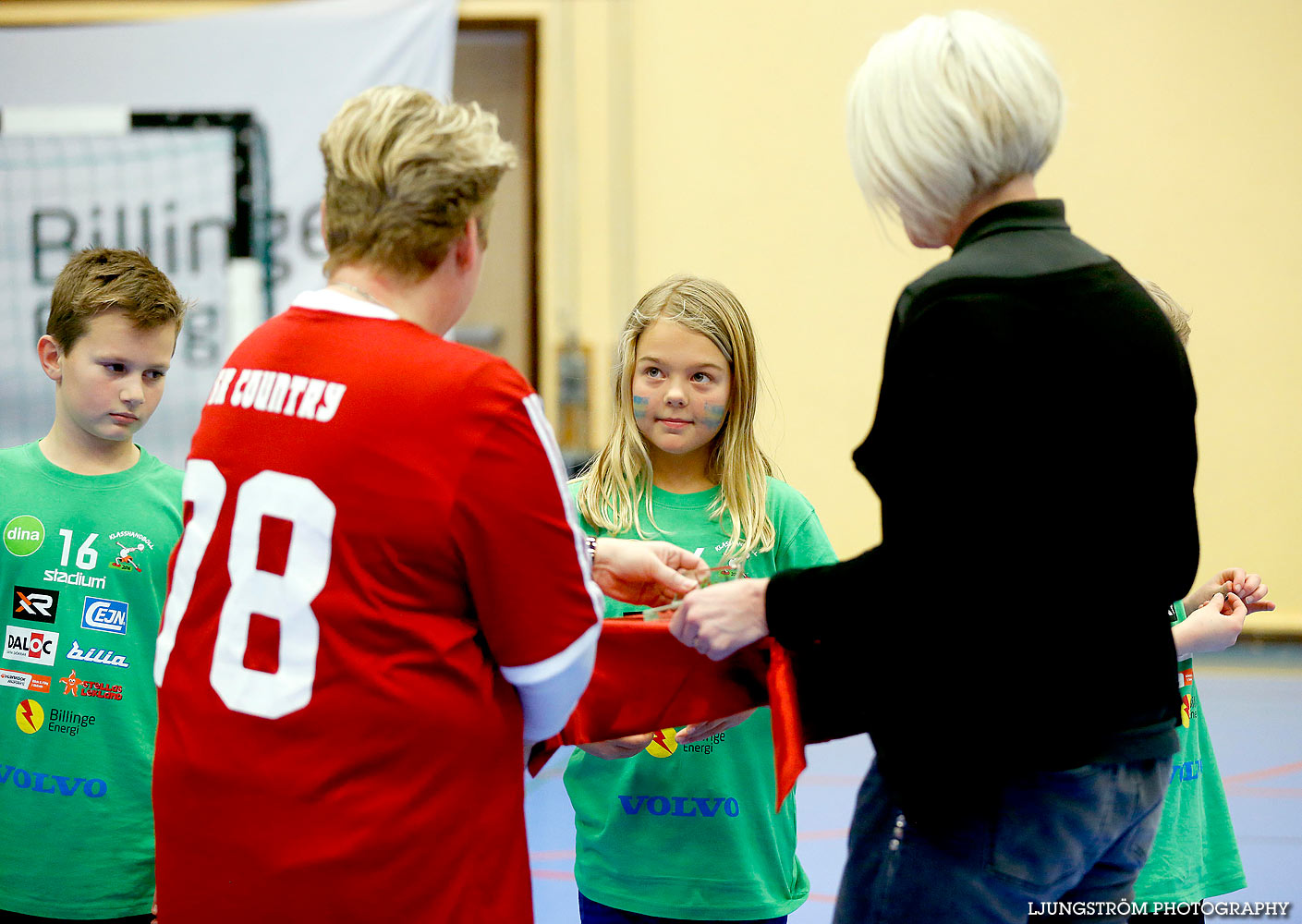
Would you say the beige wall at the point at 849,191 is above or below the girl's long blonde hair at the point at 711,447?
above

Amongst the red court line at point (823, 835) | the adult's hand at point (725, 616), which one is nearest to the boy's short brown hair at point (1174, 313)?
the adult's hand at point (725, 616)

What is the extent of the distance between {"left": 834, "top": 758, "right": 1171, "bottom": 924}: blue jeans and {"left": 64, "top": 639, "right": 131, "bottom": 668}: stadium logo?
4.50 ft

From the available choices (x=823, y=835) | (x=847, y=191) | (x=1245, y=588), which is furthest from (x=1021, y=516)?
(x=847, y=191)

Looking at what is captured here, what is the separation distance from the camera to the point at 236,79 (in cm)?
657

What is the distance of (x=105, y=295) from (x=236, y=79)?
5.05 meters

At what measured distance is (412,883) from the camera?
4.01 ft

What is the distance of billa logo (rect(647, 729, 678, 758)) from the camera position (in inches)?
80.5

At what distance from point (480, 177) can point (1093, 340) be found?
2.37 feet

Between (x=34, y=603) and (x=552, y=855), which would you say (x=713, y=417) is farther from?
(x=552, y=855)

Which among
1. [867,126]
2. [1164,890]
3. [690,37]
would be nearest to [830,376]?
[690,37]

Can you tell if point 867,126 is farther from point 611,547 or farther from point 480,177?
point 611,547

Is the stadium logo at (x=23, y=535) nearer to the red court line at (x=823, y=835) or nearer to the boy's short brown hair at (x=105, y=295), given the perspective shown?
the boy's short brown hair at (x=105, y=295)

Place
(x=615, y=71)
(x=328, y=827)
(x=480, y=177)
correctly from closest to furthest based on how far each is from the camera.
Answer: (x=328, y=827), (x=480, y=177), (x=615, y=71)

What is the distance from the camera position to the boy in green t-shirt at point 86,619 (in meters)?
1.97
